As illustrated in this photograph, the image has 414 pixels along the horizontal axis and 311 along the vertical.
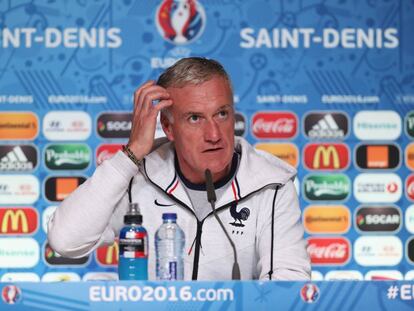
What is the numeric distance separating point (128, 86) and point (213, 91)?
198cm

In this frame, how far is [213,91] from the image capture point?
88.7 inches

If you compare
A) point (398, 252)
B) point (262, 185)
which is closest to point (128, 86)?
point (398, 252)

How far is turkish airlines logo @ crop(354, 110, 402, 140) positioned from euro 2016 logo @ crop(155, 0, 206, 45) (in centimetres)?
101

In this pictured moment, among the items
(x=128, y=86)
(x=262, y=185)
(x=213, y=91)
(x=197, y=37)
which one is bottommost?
(x=262, y=185)

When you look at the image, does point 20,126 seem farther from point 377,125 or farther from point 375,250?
point 375,250

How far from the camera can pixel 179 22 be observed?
4.21 m

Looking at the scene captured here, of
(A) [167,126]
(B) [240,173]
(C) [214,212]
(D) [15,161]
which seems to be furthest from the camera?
(D) [15,161]

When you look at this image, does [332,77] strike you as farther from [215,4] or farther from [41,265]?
[41,265]

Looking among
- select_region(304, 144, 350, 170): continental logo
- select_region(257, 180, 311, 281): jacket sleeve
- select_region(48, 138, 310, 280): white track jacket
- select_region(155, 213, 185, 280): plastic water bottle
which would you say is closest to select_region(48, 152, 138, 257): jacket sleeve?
select_region(48, 138, 310, 280): white track jacket

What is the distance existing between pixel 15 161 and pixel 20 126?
188mm

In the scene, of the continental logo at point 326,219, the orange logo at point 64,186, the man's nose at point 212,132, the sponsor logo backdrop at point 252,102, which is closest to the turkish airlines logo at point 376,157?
the sponsor logo backdrop at point 252,102

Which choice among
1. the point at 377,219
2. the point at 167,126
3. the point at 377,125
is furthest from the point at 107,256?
the point at 167,126

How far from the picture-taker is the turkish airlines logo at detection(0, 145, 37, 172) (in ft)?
13.5

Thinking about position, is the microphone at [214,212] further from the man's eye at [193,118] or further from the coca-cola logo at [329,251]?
the coca-cola logo at [329,251]
